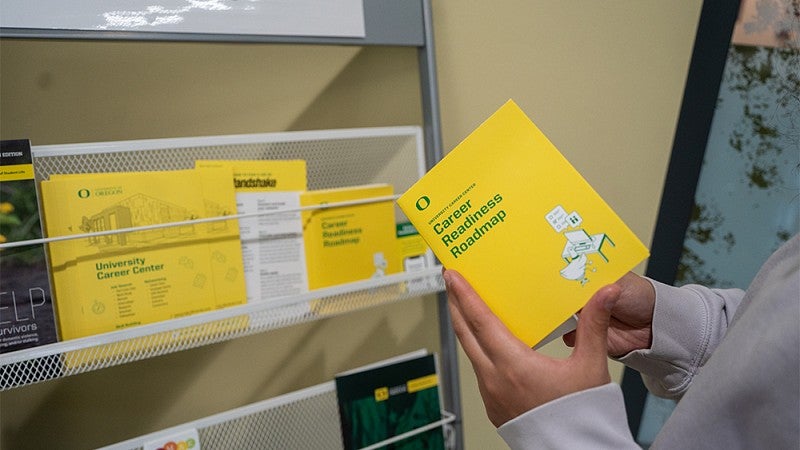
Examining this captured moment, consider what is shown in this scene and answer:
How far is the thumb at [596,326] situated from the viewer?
732 mm

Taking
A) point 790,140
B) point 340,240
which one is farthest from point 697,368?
point 790,140

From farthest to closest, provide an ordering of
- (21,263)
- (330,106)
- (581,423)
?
1. (330,106)
2. (21,263)
3. (581,423)

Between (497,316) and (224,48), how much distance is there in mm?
851

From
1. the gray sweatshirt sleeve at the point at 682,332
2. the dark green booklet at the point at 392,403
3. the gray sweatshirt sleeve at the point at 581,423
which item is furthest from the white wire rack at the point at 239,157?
the gray sweatshirt sleeve at the point at 581,423

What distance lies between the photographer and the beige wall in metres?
1.24

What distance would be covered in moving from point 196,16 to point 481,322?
0.65m

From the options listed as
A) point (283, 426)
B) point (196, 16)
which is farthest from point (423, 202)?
point (283, 426)

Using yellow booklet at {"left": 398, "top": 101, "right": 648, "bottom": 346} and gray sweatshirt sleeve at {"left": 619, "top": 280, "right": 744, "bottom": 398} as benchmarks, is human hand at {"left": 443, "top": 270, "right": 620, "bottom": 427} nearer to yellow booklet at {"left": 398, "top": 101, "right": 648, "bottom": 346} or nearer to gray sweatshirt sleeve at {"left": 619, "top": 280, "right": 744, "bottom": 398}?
yellow booklet at {"left": 398, "top": 101, "right": 648, "bottom": 346}

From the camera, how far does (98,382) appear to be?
1293 millimetres

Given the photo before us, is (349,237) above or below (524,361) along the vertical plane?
above

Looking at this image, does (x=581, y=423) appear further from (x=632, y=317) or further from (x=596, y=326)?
(x=632, y=317)

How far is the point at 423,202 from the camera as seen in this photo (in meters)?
0.89

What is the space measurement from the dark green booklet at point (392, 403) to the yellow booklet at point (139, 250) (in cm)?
29

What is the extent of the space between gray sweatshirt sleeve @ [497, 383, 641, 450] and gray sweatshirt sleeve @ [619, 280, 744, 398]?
33 centimetres
